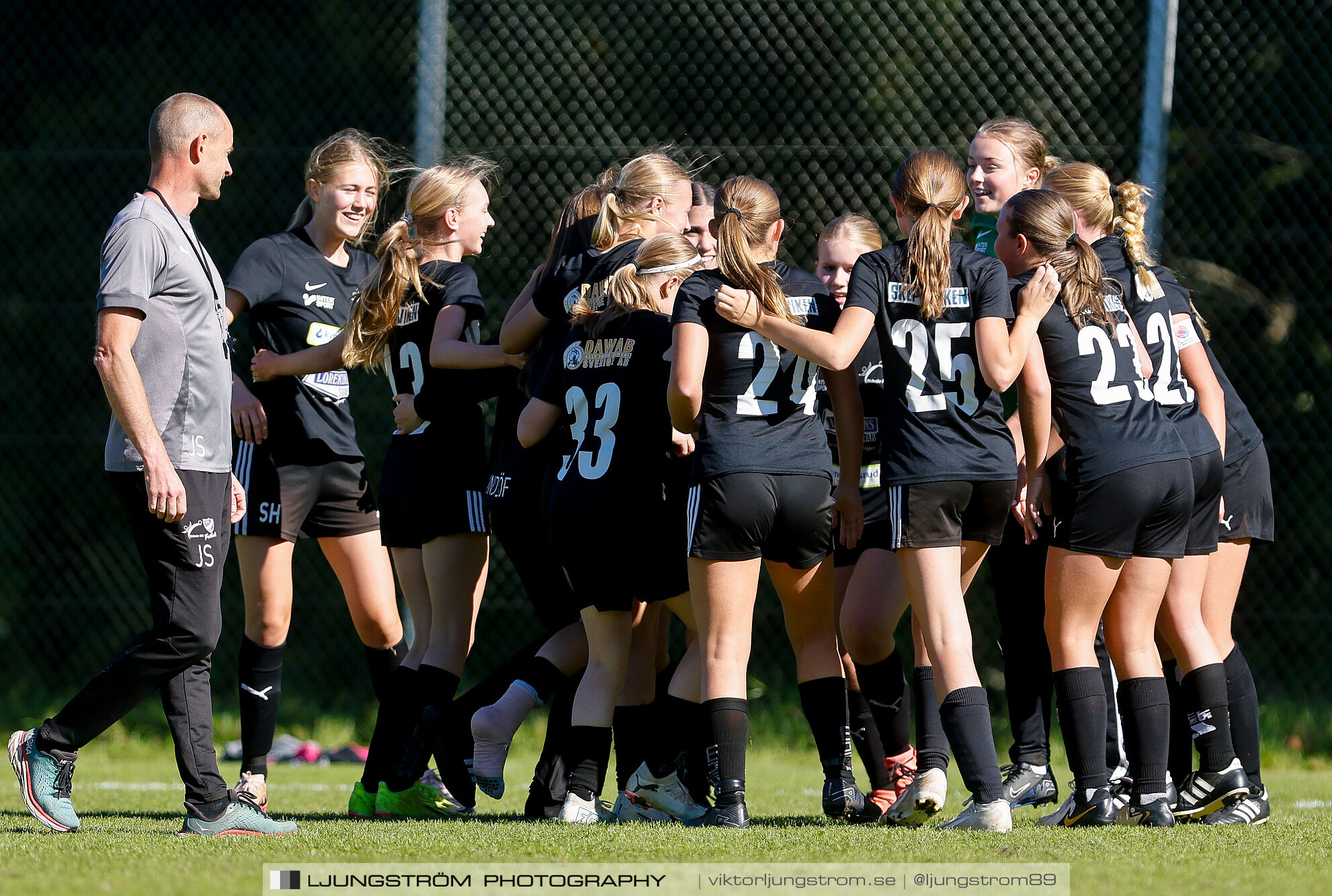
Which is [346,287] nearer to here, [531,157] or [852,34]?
[531,157]

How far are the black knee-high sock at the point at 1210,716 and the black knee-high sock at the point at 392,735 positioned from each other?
7.61ft

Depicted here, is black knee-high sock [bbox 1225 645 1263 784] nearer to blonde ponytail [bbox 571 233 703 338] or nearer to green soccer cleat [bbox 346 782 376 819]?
blonde ponytail [bbox 571 233 703 338]

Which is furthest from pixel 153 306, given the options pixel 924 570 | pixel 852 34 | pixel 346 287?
pixel 852 34

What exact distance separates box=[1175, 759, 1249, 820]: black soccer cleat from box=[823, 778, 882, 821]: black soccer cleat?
0.89 m

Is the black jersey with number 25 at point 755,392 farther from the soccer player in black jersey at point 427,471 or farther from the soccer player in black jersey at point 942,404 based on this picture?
the soccer player in black jersey at point 427,471

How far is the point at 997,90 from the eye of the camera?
7.07m

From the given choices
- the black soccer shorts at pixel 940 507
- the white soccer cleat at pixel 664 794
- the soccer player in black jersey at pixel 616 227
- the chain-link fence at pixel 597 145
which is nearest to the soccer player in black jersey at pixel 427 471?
the soccer player in black jersey at pixel 616 227

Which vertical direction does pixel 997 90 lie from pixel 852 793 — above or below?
above

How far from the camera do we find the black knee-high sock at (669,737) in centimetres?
414

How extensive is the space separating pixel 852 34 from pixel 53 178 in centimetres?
465

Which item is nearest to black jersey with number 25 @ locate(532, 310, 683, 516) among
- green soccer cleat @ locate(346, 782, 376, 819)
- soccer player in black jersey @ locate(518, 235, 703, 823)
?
soccer player in black jersey @ locate(518, 235, 703, 823)

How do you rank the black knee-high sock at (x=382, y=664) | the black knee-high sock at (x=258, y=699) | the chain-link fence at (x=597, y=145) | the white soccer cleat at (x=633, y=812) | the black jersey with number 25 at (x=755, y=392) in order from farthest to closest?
the chain-link fence at (x=597, y=145), the black knee-high sock at (x=382, y=664), the black knee-high sock at (x=258, y=699), the white soccer cleat at (x=633, y=812), the black jersey with number 25 at (x=755, y=392)

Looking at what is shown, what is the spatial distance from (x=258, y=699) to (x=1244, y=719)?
3086 mm

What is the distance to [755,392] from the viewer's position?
12.0ft
